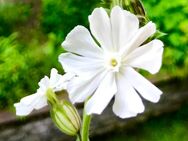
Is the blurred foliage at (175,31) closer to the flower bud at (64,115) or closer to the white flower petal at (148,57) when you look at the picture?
the flower bud at (64,115)

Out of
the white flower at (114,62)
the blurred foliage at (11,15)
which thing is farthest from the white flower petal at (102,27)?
the blurred foliage at (11,15)

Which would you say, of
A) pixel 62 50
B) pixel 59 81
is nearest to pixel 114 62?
pixel 59 81

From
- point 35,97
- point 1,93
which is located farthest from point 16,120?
point 35,97

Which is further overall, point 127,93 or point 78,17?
point 78,17

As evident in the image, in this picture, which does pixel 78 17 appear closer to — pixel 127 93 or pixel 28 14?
pixel 28 14

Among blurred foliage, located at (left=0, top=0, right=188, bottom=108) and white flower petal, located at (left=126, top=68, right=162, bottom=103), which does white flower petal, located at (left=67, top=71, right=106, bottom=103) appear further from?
blurred foliage, located at (left=0, top=0, right=188, bottom=108)

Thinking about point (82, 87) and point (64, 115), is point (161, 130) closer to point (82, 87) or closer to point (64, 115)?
point (64, 115)
